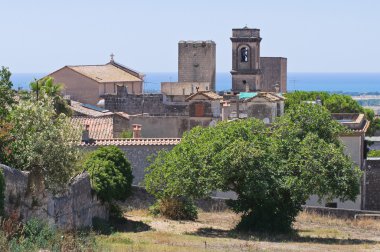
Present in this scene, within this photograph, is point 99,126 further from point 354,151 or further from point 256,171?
point 256,171

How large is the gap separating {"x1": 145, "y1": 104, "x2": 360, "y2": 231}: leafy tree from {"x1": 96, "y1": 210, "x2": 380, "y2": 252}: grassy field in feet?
3.63

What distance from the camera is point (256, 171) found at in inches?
1485

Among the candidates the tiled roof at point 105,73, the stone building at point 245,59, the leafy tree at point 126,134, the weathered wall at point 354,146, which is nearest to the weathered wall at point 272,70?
the stone building at point 245,59

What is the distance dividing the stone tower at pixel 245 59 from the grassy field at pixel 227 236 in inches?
2482

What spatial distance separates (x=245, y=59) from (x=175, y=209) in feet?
230

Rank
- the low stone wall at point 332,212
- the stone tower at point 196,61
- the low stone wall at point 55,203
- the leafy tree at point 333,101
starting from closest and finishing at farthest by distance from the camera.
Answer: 1. the low stone wall at point 55,203
2. the low stone wall at point 332,212
3. the leafy tree at point 333,101
4. the stone tower at point 196,61

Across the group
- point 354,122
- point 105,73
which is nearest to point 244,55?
point 105,73

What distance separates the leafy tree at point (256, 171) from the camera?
124 ft

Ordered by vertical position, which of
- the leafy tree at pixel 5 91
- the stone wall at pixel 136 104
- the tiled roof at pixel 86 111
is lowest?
the leafy tree at pixel 5 91

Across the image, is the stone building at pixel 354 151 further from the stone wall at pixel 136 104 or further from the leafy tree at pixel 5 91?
the stone wall at pixel 136 104

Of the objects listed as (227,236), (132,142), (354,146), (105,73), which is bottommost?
(227,236)

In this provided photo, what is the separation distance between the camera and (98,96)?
90688 millimetres

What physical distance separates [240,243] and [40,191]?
6612mm

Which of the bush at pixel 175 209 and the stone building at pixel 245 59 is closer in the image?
the bush at pixel 175 209
